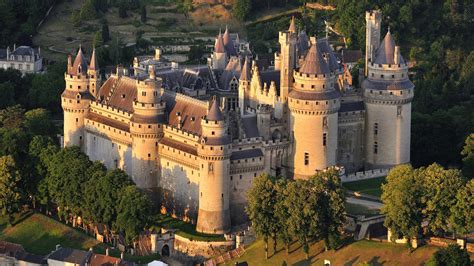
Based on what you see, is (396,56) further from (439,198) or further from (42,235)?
(42,235)

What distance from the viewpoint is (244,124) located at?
139m

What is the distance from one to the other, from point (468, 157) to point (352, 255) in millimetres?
21609

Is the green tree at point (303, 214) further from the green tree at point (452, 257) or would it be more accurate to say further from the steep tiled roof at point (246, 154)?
the green tree at point (452, 257)

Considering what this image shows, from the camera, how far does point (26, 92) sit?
179750 mm

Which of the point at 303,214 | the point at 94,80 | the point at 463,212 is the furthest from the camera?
the point at 94,80

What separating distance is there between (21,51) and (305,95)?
202ft

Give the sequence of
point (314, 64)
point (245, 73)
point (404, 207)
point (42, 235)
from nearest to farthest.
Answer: point (404, 207)
point (314, 64)
point (42, 235)
point (245, 73)

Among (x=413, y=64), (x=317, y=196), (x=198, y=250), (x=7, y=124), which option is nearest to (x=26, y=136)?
(x=7, y=124)

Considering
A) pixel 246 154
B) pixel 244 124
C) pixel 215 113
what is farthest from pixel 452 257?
pixel 244 124

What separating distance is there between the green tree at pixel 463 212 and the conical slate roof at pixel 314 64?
19360mm

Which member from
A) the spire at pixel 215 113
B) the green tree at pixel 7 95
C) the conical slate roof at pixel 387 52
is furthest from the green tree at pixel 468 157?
the green tree at pixel 7 95

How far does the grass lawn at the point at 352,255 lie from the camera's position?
412 feet

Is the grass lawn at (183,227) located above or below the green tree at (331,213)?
below

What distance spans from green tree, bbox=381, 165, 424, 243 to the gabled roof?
1562 centimetres
